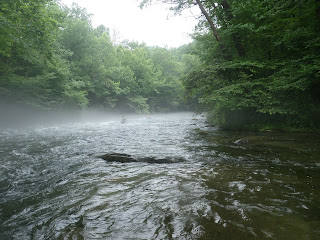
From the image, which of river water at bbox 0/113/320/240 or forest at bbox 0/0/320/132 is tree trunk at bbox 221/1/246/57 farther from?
river water at bbox 0/113/320/240

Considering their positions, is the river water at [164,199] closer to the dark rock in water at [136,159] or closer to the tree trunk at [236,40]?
the dark rock in water at [136,159]

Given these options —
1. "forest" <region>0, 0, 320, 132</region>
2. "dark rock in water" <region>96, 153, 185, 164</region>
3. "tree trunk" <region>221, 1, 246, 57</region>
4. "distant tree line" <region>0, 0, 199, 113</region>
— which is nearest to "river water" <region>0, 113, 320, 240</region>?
"dark rock in water" <region>96, 153, 185, 164</region>

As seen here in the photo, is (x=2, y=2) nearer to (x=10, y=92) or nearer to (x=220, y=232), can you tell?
(x=10, y=92)

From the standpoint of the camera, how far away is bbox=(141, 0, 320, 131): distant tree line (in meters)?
10.3

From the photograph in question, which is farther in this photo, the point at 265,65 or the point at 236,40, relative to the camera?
the point at 236,40

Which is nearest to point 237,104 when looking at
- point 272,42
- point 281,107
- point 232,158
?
point 281,107

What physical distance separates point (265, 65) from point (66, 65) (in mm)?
21585

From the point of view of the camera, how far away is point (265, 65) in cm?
1174

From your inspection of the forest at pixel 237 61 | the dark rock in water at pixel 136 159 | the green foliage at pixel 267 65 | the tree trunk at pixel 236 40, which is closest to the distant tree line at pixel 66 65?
the forest at pixel 237 61

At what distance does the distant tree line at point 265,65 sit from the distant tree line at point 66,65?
385cm

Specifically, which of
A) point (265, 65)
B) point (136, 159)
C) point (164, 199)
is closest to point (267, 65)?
point (265, 65)

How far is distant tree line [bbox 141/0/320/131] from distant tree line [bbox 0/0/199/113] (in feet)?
12.6

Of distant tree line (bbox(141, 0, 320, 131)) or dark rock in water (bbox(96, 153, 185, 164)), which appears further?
distant tree line (bbox(141, 0, 320, 131))

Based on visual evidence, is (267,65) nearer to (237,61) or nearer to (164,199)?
(237,61)
